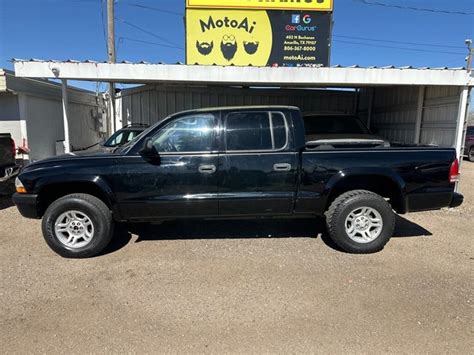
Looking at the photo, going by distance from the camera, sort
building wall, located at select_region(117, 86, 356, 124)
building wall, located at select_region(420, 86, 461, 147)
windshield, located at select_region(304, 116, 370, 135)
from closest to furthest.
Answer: building wall, located at select_region(420, 86, 461, 147) < windshield, located at select_region(304, 116, 370, 135) < building wall, located at select_region(117, 86, 356, 124)

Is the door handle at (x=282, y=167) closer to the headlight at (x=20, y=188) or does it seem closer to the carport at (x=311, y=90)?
the carport at (x=311, y=90)

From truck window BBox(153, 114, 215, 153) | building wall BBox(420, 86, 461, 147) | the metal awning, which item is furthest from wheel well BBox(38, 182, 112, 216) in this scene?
building wall BBox(420, 86, 461, 147)

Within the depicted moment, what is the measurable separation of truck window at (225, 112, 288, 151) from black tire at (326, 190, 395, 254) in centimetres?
109

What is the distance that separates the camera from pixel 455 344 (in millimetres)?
2777

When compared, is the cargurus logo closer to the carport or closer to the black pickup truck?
the carport

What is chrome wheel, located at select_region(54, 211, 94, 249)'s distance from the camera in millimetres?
4469

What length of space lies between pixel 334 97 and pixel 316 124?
380 cm

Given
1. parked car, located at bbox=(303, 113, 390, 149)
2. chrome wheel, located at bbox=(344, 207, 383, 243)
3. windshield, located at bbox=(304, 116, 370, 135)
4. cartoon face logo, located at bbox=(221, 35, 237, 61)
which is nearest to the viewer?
chrome wheel, located at bbox=(344, 207, 383, 243)

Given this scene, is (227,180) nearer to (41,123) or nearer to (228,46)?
(228,46)

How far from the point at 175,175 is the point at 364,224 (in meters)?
2.56

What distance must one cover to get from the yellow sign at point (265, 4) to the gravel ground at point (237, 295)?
242 inches

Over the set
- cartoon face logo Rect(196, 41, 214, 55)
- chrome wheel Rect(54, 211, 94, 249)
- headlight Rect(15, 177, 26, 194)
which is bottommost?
chrome wheel Rect(54, 211, 94, 249)

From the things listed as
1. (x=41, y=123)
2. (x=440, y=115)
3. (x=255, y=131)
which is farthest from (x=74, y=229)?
(x=440, y=115)

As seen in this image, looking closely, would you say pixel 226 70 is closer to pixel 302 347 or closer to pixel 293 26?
pixel 293 26
